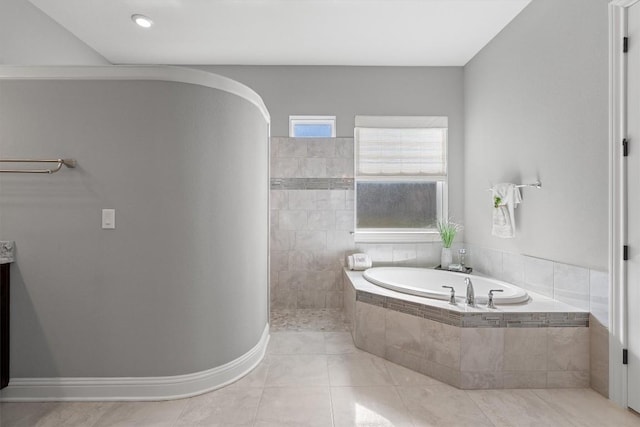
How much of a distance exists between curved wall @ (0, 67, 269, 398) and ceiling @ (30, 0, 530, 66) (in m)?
1.16

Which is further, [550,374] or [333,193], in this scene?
[333,193]

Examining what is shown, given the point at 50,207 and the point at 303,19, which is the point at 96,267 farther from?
the point at 303,19

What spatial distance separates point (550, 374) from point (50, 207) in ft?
10.5

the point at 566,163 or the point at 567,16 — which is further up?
the point at 567,16

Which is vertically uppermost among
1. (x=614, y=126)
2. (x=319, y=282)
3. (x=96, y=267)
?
(x=614, y=126)

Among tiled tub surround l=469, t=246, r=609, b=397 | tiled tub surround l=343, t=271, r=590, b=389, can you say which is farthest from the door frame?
tiled tub surround l=343, t=271, r=590, b=389

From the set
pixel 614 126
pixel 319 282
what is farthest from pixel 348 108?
pixel 614 126

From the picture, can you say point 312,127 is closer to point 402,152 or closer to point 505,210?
point 402,152

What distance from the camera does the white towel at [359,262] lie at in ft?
11.3

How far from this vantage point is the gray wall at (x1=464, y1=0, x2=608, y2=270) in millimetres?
2014

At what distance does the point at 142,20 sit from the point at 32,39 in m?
0.84

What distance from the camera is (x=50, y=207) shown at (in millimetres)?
1926

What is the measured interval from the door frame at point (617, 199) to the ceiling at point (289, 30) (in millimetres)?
958

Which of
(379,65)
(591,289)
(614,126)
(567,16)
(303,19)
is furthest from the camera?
(379,65)
